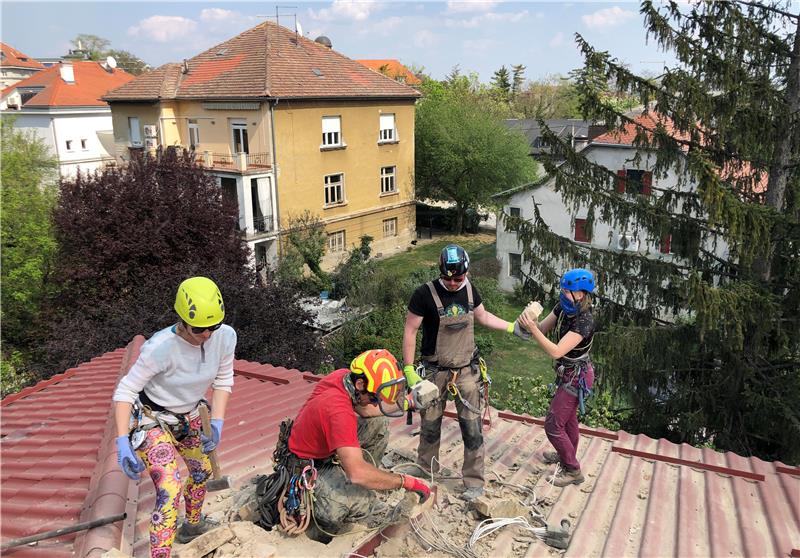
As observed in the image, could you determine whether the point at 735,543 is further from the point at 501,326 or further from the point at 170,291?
the point at 170,291

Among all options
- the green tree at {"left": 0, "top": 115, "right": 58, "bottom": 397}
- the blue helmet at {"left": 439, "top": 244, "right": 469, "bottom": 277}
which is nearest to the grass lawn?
the blue helmet at {"left": 439, "top": 244, "right": 469, "bottom": 277}

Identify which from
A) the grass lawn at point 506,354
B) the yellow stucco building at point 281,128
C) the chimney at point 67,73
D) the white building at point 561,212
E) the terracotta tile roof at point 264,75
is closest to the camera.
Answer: the grass lawn at point 506,354

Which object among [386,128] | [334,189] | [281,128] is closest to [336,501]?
[281,128]

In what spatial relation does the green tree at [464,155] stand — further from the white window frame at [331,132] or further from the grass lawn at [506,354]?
the white window frame at [331,132]

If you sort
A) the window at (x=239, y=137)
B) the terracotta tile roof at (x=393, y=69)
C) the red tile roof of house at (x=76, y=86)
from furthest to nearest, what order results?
the terracotta tile roof at (x=393, y=69)
the red tile roof of house at (x=76, y=86)
the window at (x=239, y=137)

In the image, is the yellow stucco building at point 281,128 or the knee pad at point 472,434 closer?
the knee pad at point 472,434

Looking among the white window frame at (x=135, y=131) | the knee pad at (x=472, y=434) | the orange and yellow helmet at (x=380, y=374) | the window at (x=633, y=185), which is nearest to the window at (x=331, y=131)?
the white window frame at (x=135, y=131)

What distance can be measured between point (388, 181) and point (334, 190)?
4703 millimetres

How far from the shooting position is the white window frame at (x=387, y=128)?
32188mm

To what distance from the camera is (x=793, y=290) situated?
31.0 feet

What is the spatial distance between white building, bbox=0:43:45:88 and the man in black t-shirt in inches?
3148

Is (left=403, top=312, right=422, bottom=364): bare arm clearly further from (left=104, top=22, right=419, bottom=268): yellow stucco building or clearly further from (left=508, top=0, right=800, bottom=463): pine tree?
(left=104, top=22, right=419, bottom=268): yellow stucco building

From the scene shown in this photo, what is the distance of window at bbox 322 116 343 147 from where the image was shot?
28.9 m

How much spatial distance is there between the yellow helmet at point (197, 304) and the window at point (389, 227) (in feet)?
101
